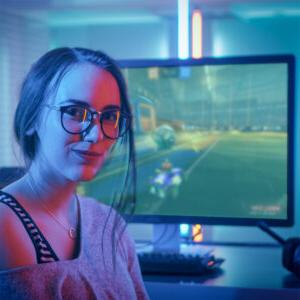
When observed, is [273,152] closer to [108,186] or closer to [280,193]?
[280,193]

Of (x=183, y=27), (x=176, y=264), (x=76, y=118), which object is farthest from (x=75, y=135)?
(x=183, y=27)

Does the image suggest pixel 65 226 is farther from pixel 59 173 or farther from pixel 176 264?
pixel 176 264

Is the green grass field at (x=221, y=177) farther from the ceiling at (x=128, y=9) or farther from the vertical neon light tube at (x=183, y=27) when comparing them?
the ceiling at (x=128, y=9)

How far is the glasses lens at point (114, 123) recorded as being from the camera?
93 cm

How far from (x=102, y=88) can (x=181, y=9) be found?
3.21ft

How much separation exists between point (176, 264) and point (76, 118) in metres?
0.61

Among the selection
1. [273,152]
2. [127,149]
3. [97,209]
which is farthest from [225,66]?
[97,209]

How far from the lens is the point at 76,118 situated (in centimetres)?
89

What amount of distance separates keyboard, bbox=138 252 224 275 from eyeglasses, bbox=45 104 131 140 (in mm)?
518

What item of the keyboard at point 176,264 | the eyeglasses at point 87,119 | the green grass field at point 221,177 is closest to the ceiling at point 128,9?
the green grass field at point 221,177

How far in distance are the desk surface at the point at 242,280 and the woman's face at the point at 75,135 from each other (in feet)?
1.58

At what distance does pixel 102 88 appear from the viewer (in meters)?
0.90

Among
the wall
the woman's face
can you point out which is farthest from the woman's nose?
the wall

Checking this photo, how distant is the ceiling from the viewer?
1837 mm
